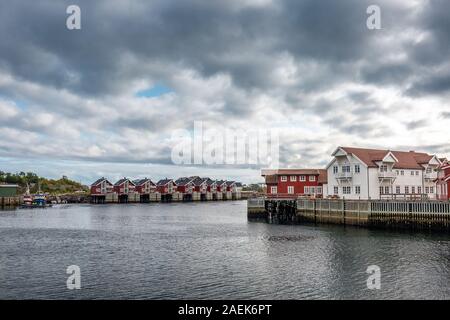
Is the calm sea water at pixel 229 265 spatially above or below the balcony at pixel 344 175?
below

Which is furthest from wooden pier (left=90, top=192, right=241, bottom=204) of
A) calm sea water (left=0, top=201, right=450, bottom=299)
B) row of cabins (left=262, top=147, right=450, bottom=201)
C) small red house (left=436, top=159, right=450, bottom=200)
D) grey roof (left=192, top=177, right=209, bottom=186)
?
small red house (left=436, top=159, right=450, bottom=200)

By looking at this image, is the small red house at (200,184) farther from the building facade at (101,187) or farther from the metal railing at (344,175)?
the metal railing at (344,175)

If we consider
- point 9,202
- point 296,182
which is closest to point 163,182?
point 9,202

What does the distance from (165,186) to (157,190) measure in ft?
12.0

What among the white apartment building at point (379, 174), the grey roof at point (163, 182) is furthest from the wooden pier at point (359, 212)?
the grey roof at point (163, 182)

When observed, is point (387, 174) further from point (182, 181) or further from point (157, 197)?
point (182, 181)

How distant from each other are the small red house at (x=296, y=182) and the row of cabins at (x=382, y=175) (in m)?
1.71

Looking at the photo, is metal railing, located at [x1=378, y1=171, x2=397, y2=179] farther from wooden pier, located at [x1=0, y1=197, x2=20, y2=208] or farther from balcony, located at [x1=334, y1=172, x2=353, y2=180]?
wooden pier, located at [x1=0, y1=197, x2=20, y2=208]

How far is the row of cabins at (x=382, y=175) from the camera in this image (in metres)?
61.8

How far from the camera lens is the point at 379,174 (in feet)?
205
